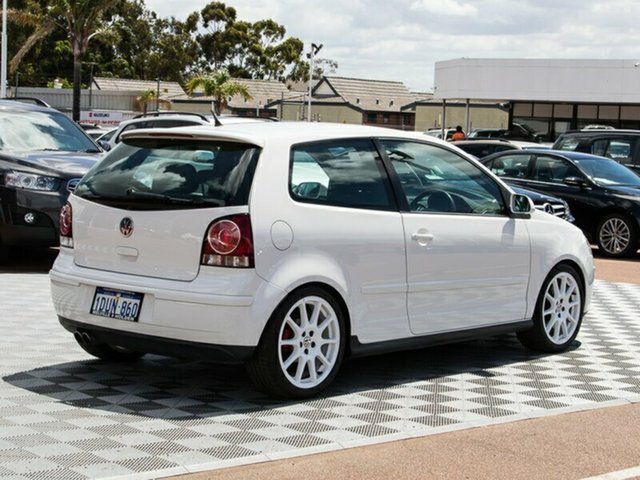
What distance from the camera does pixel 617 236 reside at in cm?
1794

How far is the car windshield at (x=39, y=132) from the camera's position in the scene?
13.5 m

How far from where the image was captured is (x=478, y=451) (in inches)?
236

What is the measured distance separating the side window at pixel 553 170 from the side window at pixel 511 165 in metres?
0.20

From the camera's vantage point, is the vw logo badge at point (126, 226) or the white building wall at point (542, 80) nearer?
the vw logo badge at point (126, 226)

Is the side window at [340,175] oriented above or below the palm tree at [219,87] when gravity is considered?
below

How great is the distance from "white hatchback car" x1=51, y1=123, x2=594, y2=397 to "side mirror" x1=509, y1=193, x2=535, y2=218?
22 cm

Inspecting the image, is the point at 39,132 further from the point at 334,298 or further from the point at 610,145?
the point at 610,145

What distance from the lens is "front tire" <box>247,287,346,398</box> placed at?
6727 mm

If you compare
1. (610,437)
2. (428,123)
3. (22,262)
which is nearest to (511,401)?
(610,437)

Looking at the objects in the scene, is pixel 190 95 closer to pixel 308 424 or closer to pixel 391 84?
pixel 391 84

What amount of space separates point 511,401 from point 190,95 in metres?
79.7

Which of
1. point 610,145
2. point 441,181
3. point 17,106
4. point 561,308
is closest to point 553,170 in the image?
point 610,145

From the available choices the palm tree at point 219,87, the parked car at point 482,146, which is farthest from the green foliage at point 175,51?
the parked car at point 482,146

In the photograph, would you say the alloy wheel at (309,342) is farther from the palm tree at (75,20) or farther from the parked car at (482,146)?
the palm tree at (75,20)
